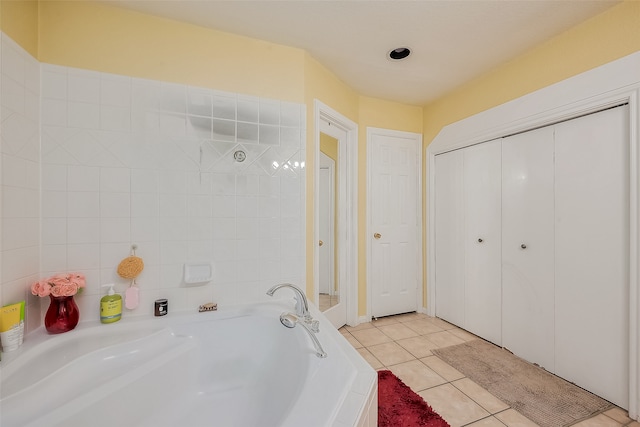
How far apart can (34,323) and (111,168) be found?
86 cm

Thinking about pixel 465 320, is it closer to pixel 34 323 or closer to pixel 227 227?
pixel 227 227

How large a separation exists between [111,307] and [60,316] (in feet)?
0.64

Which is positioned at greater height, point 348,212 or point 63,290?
point 348,212

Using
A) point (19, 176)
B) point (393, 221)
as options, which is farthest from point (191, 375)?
point (393, 221)

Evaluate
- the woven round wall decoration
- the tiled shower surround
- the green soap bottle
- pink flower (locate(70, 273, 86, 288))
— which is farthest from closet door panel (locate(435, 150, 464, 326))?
pink flower (locate(70, 273, 86, 288))

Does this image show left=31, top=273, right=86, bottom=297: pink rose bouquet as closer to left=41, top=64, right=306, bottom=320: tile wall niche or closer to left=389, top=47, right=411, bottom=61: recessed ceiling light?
left=41, top=64, right=306, bottom=320: tile wall niche

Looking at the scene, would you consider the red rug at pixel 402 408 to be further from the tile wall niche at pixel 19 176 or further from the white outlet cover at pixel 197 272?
the tile wall niche at pixel 19 176

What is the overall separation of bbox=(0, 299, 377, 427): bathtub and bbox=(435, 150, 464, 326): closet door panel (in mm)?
1677

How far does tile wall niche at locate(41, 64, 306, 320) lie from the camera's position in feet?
4.58

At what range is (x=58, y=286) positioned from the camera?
4.12ft

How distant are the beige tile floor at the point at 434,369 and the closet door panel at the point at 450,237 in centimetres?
21

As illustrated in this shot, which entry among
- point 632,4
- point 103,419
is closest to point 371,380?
point 103,419

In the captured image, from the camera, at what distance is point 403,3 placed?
4.76ft

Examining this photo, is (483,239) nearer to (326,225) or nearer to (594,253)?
(594,253)
